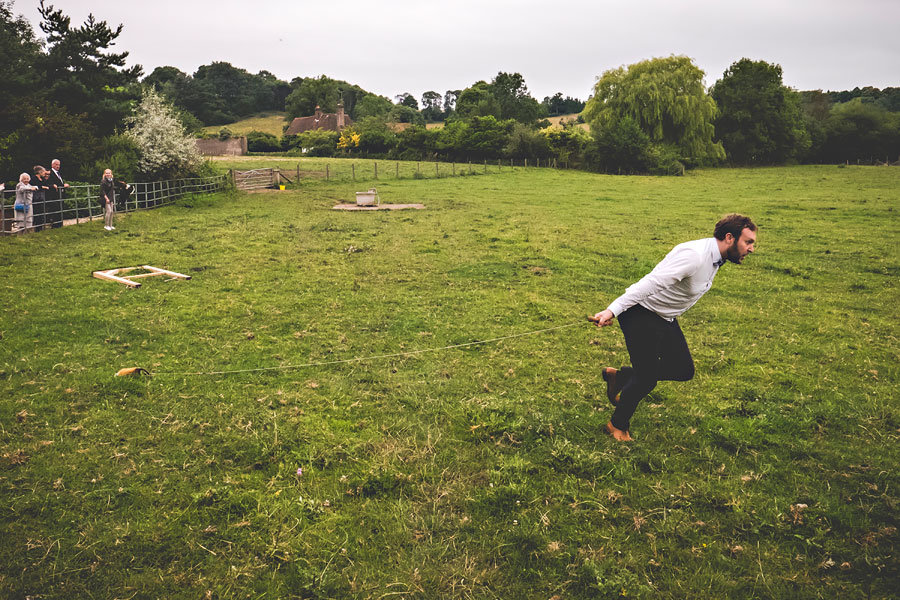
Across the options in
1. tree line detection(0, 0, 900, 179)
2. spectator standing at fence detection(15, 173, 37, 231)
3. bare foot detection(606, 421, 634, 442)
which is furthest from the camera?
tree line detection(0, 0, 900, 179)

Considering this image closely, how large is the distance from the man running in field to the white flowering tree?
26.7 m

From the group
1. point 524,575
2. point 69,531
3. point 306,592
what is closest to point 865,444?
point 524,575

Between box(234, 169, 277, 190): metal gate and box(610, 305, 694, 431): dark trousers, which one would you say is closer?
box(610, 305, 694, 431): dark trousers

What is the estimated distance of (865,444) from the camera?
5281 millimetres

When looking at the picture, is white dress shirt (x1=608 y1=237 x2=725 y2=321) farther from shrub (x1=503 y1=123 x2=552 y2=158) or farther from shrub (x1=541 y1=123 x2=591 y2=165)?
shrub (x1=503 y1=123 x2=552 y2=158)

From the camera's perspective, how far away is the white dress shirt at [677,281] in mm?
4711

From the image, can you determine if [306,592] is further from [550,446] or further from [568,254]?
[568,254]

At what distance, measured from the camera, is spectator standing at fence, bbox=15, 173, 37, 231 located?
16.1m

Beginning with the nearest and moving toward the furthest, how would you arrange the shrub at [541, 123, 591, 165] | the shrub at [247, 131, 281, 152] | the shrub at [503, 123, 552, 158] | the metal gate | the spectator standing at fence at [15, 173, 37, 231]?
1. the spectator standing at fence at [15, 173, 37, 231]
2. the metal gate
3. the shrub at [541, 123, 591, 165]
4. the shrub at [503, 123, 552, 158]
5. the shrub at [247, 131, 281, 152]

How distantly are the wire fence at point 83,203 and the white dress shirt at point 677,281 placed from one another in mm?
18657

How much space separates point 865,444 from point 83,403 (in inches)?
328

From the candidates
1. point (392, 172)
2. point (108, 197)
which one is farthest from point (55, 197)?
point (392, 172)

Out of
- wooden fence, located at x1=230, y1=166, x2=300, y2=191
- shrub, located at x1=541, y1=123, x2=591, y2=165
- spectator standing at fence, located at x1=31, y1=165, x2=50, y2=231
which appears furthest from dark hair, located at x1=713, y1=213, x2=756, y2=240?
shrub, located at x1=541, y1=123, x2=591, y2=165

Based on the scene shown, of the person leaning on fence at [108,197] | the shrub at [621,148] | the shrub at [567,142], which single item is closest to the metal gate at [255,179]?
the person leaning on fence at [108,197]
